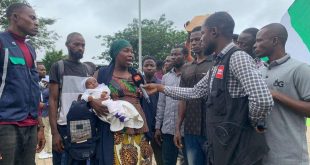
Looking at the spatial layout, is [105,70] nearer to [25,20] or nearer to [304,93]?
[25,20]

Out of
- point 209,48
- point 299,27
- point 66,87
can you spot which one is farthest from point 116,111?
point 299,27

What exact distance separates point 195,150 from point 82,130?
1.33 meters

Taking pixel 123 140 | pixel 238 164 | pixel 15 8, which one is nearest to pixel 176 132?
pixel 123 140

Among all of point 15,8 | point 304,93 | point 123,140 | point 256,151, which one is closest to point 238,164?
point 256,151

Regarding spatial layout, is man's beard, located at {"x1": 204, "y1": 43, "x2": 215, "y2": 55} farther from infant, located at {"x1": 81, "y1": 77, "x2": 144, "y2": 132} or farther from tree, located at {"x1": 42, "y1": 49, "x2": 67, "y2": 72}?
tree, located at {"x1": 42, "y1": 49, "x2": 67, "y2": 72}

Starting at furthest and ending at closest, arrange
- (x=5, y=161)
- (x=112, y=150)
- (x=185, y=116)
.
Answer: (x=185, y=116)
(x=112, y=150)
(x=5, y=161)

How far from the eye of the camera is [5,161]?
10.7 feet

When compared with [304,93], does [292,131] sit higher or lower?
lower

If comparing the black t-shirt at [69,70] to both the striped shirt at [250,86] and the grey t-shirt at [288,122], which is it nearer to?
the striped shirt at [250,86]

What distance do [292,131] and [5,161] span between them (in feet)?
7.84

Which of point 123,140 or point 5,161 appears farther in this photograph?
point 123,140

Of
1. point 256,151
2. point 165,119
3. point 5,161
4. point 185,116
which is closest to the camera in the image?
point 256,151

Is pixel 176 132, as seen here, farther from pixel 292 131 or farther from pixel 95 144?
pixel 292 131

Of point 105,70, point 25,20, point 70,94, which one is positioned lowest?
point 70,94
